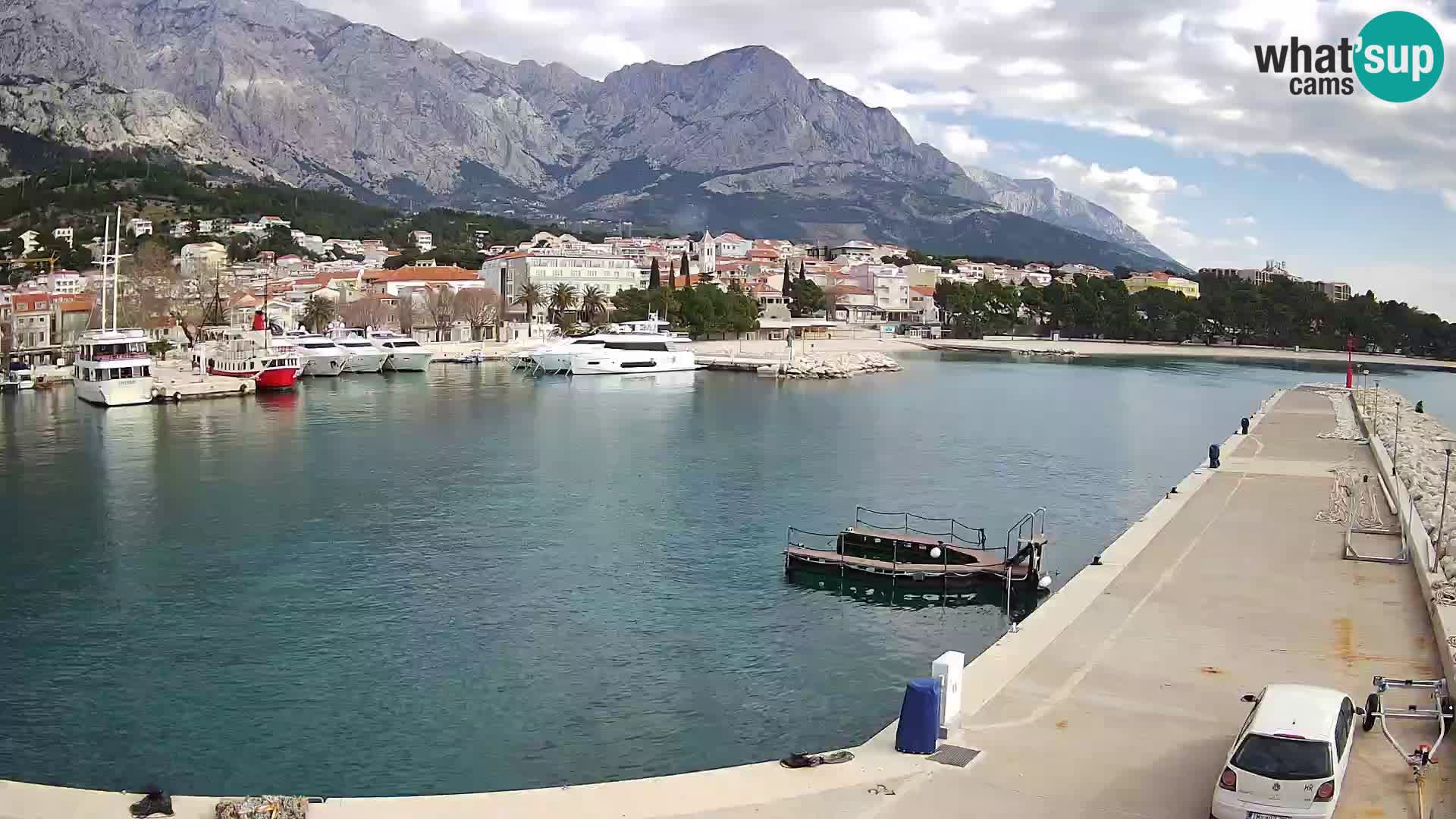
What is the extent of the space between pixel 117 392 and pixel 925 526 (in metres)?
39.3

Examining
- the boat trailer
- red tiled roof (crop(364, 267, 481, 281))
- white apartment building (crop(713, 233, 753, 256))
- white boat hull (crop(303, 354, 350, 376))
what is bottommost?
the boat trailer

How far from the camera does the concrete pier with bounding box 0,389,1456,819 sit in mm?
8023

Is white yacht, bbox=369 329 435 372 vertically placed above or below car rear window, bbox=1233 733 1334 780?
above

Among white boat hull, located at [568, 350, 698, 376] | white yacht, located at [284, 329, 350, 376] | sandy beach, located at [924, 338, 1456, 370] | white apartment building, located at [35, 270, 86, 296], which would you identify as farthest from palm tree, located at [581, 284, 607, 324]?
white apartment building, located at [35, 270, 86, 296]

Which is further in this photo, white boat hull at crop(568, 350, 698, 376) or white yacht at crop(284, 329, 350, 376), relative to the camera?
white boat hull at crop(568, 350, 698, 376)

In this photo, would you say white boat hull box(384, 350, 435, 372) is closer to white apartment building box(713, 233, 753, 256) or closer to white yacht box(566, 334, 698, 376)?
white yacht box(566, 334, 698, 376)

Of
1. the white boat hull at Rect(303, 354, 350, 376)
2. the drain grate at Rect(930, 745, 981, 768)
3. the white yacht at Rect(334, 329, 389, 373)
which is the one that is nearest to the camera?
the drain grate at Rect(930, 745, 981, 768)

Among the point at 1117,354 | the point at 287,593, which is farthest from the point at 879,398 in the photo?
the point at 1117,354

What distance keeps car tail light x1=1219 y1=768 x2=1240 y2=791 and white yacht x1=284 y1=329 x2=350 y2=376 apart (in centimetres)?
6403

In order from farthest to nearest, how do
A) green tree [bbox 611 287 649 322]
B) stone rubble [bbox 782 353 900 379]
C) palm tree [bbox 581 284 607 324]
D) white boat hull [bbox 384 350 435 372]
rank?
palm tree [bbox 581 284 607 324] → green tree [bbox 611 287 649 322] → white boat hull [bbox 384 350 435 372] → stone rubble [bbox 782 353 900 379]

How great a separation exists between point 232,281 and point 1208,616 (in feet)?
373

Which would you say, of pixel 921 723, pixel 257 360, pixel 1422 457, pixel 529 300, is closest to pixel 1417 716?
pixel 921 723

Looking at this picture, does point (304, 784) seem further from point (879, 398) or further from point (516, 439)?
point (879, 398)

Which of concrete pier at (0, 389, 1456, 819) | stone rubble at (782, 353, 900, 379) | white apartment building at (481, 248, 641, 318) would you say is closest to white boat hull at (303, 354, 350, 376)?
stone rubble at (782, 353, 900, 379)
